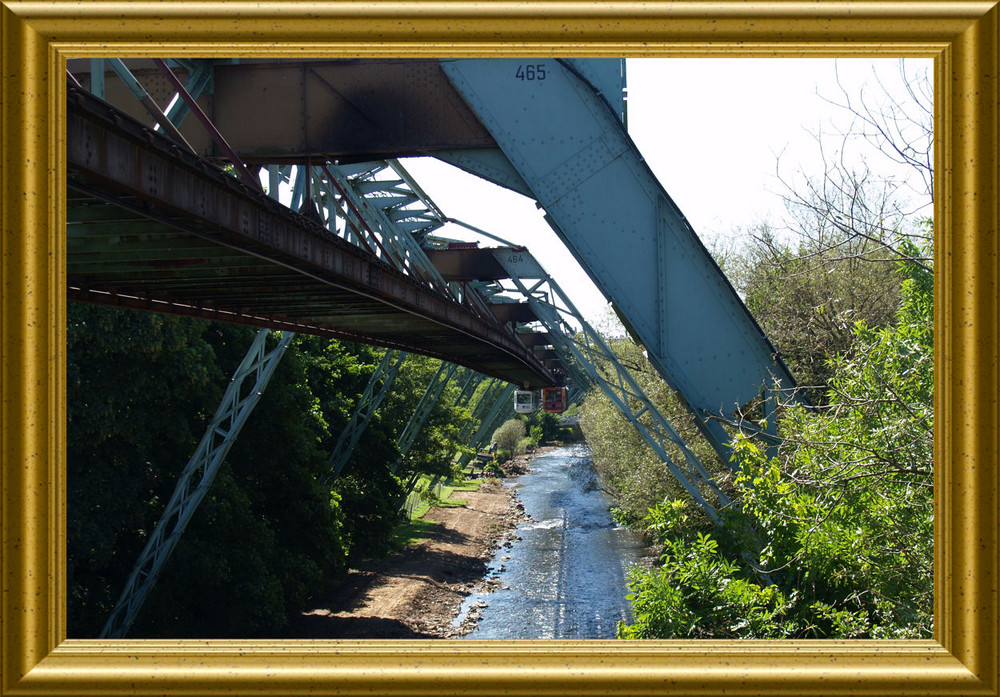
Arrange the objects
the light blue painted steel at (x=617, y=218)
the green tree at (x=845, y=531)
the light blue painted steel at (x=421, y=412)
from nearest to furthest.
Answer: the green tree at (x=845, y=531) < the light blue painted steel at (x=617, y=218) < the light blue painted steel at (x=421, y=412)

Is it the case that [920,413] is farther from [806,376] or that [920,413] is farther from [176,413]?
[176,413]

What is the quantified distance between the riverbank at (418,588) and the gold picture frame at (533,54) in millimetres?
16377

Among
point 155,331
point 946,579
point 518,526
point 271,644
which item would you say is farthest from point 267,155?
point 518,526

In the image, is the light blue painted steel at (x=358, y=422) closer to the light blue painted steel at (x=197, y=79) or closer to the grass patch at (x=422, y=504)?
the grass patch at (x=422, y=504)

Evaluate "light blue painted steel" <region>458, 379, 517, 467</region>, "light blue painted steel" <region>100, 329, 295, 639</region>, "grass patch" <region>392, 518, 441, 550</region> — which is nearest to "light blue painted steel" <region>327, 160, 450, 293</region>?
"light blue painted steel" <region>100, 329, 295, 639</region>

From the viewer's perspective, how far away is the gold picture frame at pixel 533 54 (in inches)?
134

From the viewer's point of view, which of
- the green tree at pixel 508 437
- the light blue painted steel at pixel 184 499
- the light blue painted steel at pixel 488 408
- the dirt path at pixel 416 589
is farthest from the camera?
the green tree at pixel 508 437

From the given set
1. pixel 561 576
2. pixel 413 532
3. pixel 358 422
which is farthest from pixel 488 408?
pixel 358 422

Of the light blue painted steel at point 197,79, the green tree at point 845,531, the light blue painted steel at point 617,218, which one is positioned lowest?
the green tree at point 845,531

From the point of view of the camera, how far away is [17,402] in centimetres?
355

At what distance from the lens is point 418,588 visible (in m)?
28.7

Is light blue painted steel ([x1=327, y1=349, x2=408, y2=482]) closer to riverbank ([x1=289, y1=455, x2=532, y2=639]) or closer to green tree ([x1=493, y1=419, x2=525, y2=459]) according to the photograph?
riverbank ([x1=289, y1=455, x2=532, y2=639])

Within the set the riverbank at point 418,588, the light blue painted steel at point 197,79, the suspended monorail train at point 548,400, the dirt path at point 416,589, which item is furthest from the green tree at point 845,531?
the suspended monorail train at point 548,400

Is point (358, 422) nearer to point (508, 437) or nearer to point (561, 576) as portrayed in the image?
point (561, 576)
